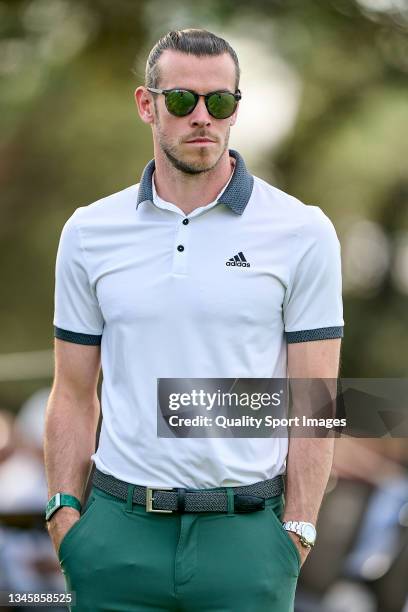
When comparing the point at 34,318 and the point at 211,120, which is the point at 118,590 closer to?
the point at 211,120

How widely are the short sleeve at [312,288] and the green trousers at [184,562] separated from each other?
0.40 meters

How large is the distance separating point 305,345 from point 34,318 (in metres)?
6.52

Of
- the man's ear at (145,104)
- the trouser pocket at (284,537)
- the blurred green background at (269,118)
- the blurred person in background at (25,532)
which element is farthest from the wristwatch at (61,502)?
the blurred green background at (269,118)

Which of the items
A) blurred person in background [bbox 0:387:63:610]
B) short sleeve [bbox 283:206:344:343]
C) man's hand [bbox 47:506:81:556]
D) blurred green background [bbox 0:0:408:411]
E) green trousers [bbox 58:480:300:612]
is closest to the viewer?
green trousers [bbox 58:480:300:612]

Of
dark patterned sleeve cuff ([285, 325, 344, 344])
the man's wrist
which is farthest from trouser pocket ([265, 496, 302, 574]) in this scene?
the man's wrist

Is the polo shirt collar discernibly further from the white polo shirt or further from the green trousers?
the green trousers

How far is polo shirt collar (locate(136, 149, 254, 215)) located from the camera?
2.52 m

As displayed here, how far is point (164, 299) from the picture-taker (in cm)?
243

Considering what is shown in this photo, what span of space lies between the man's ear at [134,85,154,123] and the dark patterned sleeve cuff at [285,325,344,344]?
0.63 metres

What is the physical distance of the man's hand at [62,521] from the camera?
2586mm

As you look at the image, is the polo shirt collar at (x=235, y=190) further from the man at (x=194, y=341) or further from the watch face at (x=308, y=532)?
the watch face at (x=308, y=532)

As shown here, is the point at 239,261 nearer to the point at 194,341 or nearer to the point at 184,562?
the point at 194,341

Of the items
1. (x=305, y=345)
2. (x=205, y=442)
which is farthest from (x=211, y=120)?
(x=205, y=442)

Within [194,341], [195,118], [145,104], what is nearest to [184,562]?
[194,341]
